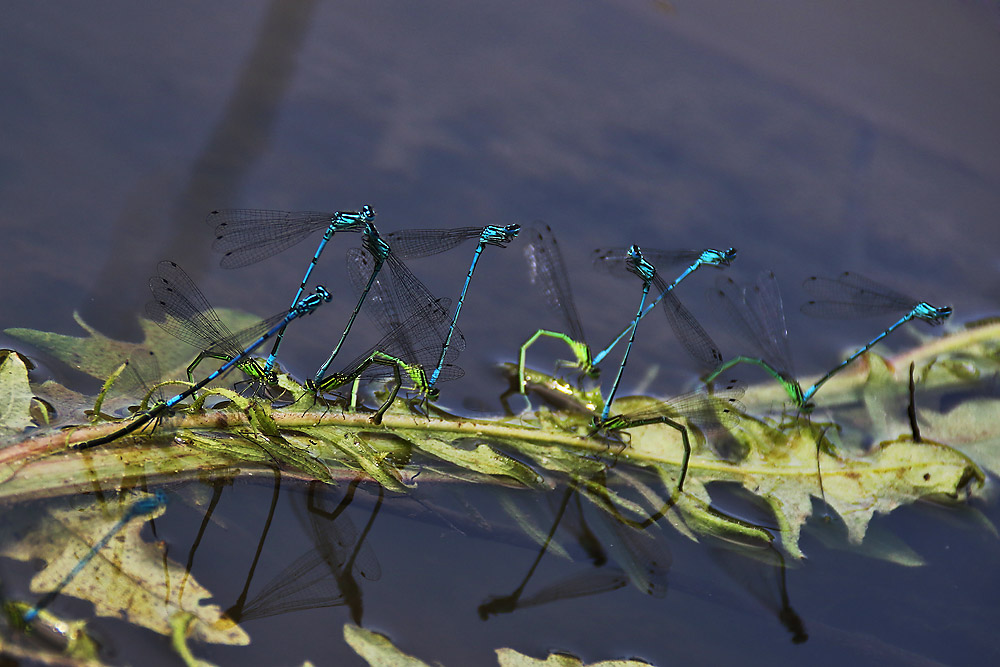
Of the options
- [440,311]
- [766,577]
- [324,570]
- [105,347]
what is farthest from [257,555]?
[766,577]

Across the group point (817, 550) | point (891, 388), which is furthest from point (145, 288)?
point (891, 388)

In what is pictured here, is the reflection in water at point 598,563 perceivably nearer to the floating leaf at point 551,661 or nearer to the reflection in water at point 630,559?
the reflection in water at point 630,559

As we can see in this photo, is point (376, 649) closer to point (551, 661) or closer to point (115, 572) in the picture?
point (551, 661)

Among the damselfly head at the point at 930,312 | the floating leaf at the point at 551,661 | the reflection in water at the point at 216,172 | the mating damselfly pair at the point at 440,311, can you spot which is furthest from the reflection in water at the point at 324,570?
the damselfly head at the point at 930,312

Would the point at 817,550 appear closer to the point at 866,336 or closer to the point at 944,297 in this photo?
the point at 866,336

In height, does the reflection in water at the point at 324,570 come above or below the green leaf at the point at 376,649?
above
